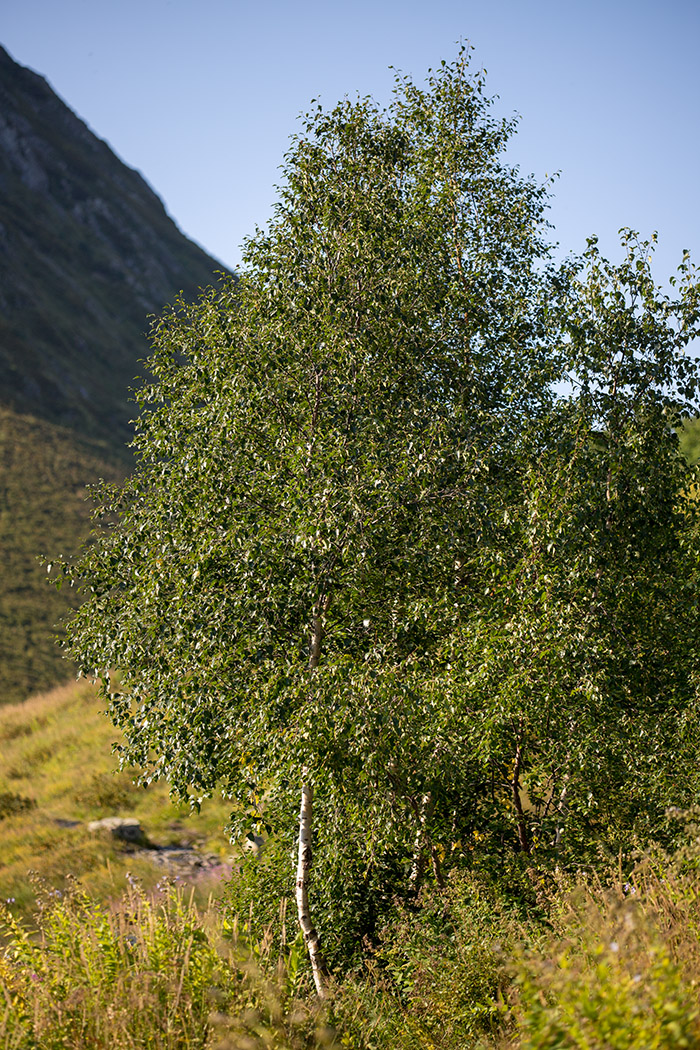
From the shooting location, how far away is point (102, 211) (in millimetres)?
148625

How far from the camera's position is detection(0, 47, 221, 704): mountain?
61.2m

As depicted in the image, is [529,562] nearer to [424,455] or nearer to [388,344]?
[424,455]

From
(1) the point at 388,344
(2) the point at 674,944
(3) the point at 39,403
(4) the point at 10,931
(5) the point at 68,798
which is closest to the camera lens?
(2) the point at 674,944

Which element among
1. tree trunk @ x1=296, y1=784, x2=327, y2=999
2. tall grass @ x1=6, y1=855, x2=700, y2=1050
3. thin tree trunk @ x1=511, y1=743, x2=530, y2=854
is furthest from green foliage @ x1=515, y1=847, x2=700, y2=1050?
thin tree trunk @ x1=511, y1=743, x2=530, y2=854

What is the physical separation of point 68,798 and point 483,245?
16.6m

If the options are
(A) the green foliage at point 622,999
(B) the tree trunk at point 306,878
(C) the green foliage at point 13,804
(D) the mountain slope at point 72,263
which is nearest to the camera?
(A) the green foliage at point 622,999

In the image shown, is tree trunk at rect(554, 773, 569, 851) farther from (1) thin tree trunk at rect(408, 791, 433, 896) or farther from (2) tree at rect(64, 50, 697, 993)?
(1) thin tree trunk at rect(408, 791, 433, 896)

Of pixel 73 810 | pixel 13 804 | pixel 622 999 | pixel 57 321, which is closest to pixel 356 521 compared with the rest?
pixel 622 999

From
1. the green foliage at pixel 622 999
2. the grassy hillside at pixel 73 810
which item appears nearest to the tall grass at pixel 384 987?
the green foliage at pixel 622 999

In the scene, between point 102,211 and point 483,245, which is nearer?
point 483,245

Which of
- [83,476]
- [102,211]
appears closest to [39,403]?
[83,476]

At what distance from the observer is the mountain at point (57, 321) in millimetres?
61156

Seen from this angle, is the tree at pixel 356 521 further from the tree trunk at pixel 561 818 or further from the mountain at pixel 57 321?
the mountain at pixel 57 321

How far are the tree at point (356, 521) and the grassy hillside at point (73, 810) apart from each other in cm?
355
